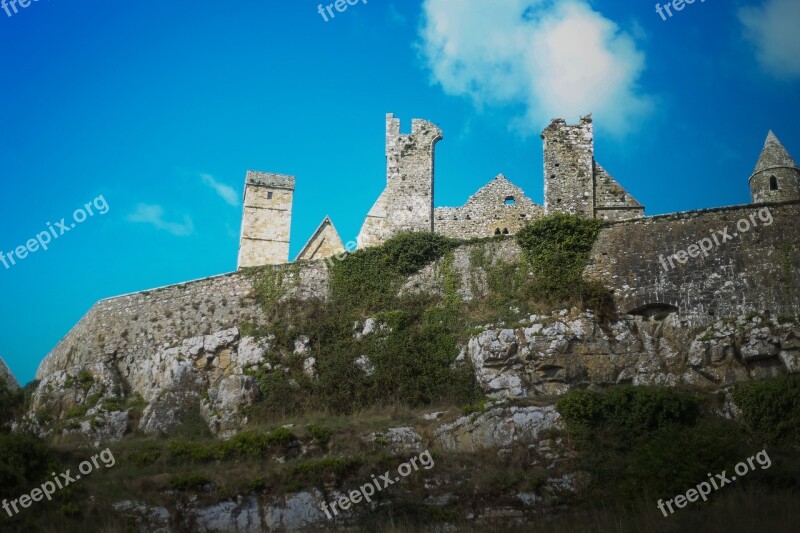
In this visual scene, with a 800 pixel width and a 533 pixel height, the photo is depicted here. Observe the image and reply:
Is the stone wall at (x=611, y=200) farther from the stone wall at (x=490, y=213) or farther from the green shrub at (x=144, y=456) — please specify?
the green shrub at (x=144, y=456)

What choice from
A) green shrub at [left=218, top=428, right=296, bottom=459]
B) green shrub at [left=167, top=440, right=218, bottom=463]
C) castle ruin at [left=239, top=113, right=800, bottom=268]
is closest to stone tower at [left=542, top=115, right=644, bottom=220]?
castle ruin at [left=239, top=113, right=800, bottom=268]

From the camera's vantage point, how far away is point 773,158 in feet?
116

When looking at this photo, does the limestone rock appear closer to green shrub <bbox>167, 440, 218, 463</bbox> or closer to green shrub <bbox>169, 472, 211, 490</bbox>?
green shrub <bbox>167, 440, 218, 463</bbox>

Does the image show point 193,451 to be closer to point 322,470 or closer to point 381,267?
point 322,470

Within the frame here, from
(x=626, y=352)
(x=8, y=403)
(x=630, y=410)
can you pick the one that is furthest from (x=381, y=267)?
(x=8, y=403)

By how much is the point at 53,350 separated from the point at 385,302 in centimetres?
1587

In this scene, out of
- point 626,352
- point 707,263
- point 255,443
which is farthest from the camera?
point 707,263

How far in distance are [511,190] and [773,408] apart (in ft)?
55.2

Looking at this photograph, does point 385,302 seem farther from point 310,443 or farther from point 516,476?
point 516,476

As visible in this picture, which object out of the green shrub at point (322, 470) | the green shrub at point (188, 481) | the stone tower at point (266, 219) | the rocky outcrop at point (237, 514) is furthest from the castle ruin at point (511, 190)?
the rocky outcrop at point (237, 514)

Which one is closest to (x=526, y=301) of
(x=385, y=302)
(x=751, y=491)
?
(x=385, y=302)

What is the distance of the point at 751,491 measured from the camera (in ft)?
56.7

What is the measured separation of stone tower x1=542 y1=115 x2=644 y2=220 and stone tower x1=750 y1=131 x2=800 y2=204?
20.5 ft

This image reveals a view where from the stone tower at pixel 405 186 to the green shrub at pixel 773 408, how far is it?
1581 centimetres
